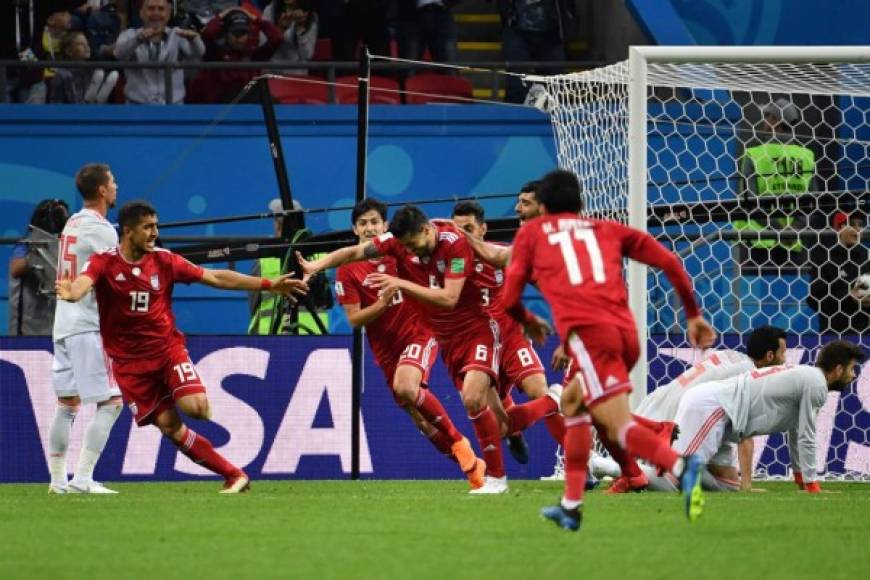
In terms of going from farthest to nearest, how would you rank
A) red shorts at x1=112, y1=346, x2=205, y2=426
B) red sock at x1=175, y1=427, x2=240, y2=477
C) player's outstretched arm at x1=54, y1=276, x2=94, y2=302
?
red sock at x1=175, y1=427, x2=240, y2=477, red shorts at x1=112, y1=346, x2=205, y2=426, player's outstretched arm at x1=54, y1=276, x2=94, y2=302

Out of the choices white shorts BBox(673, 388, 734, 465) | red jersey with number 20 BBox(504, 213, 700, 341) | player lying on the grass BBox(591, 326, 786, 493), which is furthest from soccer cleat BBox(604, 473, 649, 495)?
red jersey with number 20 BBox(504, 213, 700, 341)

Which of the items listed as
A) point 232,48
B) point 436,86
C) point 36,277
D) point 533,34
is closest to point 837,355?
point 36,277

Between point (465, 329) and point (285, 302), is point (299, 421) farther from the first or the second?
point (465, 329)

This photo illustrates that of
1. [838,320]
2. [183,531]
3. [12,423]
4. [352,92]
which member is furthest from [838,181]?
[183,531]

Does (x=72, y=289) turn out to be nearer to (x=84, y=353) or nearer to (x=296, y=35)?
(x=84, y=353)

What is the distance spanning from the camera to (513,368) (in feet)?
38.7

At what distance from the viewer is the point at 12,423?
13.6 metres

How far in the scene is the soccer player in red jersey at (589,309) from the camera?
25.7ft

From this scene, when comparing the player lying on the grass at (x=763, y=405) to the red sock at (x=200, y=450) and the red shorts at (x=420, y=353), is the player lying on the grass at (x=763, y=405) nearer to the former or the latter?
the red shorts at (x=420, y=353)

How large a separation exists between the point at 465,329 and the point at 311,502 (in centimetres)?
185

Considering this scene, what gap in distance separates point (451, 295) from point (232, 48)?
24.8ft

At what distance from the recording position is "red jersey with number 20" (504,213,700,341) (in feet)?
26.1

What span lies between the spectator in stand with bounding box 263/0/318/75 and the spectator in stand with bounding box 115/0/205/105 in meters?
0.93

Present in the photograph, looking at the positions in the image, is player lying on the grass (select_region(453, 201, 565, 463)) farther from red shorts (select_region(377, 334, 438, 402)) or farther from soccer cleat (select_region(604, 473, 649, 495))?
soccer cleat (select_region(604, 473, 649, 495))
